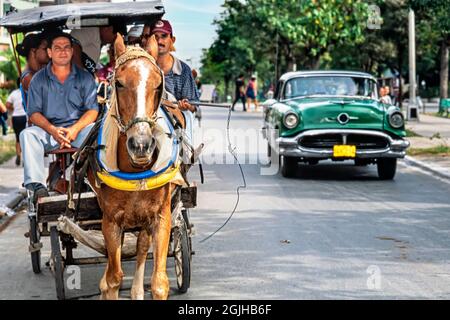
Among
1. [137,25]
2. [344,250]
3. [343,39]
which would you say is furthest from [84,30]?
[343,39]

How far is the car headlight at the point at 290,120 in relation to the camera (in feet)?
53.3

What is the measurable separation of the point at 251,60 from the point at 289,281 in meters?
73.1

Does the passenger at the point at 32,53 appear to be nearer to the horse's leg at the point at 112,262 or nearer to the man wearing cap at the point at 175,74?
the man wearing cap at the point at 175,74

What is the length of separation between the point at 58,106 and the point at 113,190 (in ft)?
7.39

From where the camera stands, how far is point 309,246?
388 inches

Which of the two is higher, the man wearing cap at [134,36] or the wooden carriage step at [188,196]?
the man wearing cap at [134,36]

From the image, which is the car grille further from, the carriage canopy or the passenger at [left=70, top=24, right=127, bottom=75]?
the carriage canopy

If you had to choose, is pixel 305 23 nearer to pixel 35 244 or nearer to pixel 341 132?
pixel 341 132

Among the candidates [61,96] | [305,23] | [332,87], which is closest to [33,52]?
[61,96]

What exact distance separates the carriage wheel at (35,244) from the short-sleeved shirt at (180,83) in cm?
198

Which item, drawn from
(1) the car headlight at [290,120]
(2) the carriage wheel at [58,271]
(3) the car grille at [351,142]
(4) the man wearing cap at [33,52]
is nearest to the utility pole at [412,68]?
(3) the car grille at [351,142]

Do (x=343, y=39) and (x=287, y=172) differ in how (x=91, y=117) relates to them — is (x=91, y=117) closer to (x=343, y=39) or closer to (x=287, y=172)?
(x=287, y=172)

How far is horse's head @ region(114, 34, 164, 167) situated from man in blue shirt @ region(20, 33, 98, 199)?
6.92ft

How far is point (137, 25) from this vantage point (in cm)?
977
